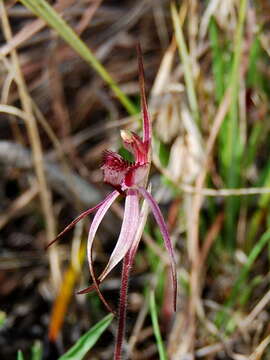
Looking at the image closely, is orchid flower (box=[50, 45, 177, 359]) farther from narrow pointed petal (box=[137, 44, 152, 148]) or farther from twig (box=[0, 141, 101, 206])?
twig (box=[0, 141, 101, 206])

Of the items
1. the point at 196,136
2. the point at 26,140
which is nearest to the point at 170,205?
Result: the point at 196,136

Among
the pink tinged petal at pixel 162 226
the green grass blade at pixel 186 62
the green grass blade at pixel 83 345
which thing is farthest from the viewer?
the green grass blade at pixel 186 62

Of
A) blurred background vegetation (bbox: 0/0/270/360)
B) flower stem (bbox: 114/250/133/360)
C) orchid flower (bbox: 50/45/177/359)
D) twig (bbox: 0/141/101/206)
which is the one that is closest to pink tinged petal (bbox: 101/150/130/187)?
orchid flower (bbox: 50/45/177/359)

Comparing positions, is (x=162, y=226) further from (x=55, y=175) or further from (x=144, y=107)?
(x=55, y=175)

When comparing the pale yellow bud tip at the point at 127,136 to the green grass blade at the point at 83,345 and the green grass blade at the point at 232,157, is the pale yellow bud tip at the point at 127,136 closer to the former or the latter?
the green grass blade at the point at 83,345

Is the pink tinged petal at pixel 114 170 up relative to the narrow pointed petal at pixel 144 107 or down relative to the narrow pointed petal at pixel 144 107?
down

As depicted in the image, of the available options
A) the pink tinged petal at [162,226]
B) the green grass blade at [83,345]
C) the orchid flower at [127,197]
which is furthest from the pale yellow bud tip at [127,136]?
the green grass blade at [83,345]

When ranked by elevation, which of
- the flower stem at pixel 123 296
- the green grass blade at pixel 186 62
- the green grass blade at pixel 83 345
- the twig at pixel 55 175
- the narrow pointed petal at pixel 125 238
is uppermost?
the green grass blade at pixel 186 62
